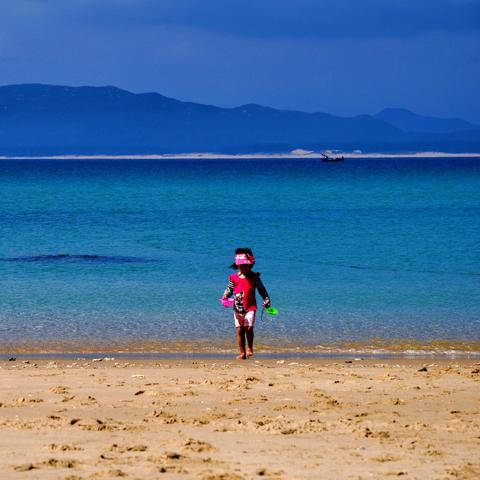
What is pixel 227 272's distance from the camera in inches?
917

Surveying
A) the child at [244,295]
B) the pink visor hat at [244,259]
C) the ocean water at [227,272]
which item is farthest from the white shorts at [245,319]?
the ocean water at [227,272]

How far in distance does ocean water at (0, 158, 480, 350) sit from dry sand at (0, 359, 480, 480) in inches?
137

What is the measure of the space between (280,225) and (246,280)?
91.5 ft

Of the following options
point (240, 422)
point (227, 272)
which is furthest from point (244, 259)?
point (227, 272)

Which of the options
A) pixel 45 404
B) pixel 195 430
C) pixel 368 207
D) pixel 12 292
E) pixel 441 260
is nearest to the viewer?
pixel 195 430

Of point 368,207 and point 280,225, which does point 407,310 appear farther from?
point 368,207

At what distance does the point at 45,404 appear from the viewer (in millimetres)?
9258

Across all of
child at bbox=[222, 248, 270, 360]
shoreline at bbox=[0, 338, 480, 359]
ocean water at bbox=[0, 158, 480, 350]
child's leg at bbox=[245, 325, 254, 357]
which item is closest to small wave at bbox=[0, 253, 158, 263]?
ocean water at bbox=[0, 158, 480, 350]

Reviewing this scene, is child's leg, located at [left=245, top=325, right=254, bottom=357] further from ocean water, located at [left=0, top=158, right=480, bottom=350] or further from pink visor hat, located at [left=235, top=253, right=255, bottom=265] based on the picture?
ocean water, located at [left=0, top=158, right=480, bottom=350]

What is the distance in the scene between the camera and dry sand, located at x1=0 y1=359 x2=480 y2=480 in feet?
23.3

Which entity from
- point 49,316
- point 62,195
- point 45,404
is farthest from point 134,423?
point 62,195

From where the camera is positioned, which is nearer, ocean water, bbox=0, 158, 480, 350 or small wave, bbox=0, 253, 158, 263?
ocean water, bbox=0, 158, 480, 350

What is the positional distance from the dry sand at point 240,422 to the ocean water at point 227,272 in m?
3.47

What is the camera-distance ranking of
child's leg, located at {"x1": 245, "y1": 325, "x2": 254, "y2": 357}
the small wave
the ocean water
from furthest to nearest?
the small wave
the ocean water
child's leg, located at {"x1": 245, "y1": 325, "x2": 254, "y2": 357}
